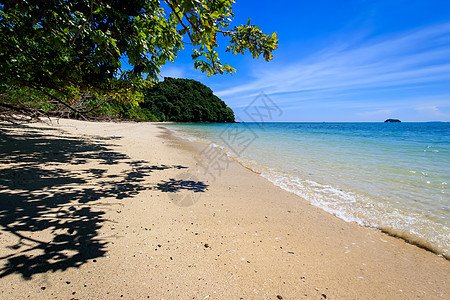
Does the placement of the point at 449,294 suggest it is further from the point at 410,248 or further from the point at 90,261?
the point at 90,261

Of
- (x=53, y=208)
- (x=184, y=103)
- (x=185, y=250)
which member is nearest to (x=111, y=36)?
(x=53, y=208)

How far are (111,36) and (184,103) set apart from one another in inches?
3675

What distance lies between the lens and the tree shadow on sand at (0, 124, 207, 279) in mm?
2238

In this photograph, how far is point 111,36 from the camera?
4258 millimetres

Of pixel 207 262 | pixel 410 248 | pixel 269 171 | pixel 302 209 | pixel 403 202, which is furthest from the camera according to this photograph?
pixel 269 171

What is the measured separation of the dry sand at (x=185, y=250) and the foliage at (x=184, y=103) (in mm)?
82779

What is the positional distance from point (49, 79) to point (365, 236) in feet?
29.3

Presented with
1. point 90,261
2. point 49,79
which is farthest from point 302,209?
point 49,79

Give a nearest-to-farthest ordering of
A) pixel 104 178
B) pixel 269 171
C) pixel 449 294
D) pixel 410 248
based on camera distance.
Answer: pixel 449 294 → pixel 410 248 → pixel 104 178 → pixel 269 171

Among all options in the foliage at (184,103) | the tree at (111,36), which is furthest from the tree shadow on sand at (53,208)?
the foliage at (184,103)

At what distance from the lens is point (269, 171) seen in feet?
25.7

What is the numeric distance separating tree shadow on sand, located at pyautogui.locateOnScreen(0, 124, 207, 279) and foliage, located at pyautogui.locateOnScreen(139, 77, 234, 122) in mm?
80433

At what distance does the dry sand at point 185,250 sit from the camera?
6.68ft

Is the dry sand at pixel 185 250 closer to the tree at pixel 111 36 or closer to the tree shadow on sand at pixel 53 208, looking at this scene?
the tree shadow on sand at pixel 53 208
